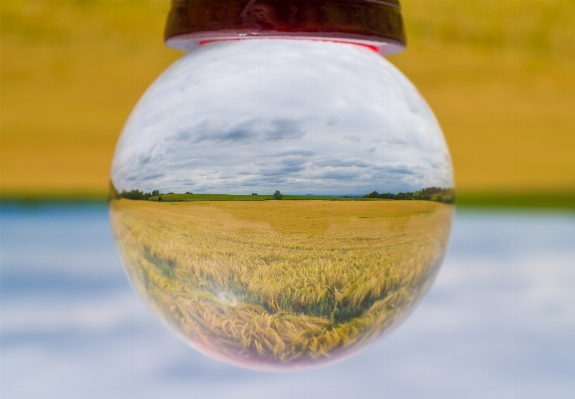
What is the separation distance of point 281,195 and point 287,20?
0.25 meters

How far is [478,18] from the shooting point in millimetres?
3184

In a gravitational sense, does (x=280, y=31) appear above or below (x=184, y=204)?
above

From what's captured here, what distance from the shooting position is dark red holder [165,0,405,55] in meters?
0.88

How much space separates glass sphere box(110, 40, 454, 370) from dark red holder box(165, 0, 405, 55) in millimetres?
18

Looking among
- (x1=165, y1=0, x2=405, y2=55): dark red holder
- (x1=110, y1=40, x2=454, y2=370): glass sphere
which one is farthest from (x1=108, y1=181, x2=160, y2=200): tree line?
(x1=165, y1=0, x2=405, y2=55): dark red holder

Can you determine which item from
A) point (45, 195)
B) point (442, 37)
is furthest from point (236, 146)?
point (442, 37)

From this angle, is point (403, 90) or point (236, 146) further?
point (403, 90)

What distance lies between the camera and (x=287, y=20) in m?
0.88

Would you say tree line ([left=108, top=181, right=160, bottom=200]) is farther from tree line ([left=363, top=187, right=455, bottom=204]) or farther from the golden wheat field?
tree line ([left=363, top=187, right=455, bottom=204])

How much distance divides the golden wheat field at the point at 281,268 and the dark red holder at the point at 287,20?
243mm

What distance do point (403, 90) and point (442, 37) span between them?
241 cm

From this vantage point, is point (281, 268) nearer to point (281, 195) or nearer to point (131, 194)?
point (281, 195)

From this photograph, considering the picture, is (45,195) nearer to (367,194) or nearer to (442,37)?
(442,37)

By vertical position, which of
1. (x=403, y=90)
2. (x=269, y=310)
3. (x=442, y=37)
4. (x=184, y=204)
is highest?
(x=442, y=37)
